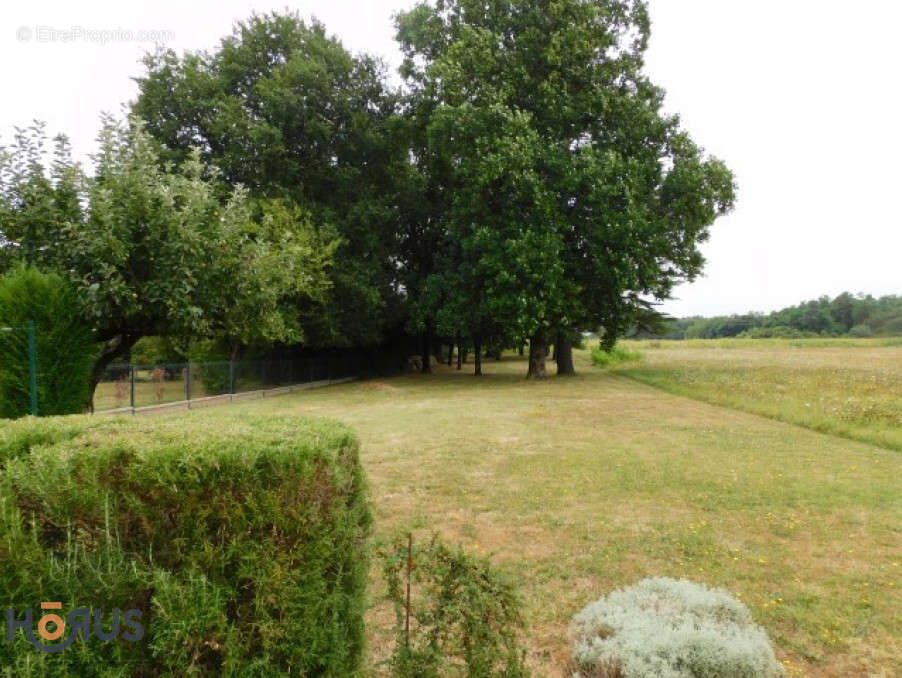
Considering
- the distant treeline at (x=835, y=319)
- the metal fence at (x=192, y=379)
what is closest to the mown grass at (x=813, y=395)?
the metal fence at (x=192, y=379)

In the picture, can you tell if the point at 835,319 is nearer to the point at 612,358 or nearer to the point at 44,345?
the point at 612,358

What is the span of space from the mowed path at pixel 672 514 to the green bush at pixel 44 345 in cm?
191

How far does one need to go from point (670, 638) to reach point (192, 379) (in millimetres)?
19475

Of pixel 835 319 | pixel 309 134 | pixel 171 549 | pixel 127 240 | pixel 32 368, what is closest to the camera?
pixel 171 549

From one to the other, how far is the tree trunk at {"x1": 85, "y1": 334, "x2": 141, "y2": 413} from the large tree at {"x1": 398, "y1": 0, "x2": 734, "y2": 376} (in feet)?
46.1

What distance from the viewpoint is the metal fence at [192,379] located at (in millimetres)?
16078

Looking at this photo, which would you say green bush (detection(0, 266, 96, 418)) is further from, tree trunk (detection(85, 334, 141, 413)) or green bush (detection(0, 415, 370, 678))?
green bush (detection(0, 415, 370, 678))

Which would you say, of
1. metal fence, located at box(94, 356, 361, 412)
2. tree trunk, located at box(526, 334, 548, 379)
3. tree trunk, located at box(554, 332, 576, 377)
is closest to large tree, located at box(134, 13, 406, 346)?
metal fence, located at box(94, 356, 361, 412)

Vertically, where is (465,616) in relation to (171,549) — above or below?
below

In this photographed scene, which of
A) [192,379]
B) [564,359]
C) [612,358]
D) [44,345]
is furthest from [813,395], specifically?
[612,358]

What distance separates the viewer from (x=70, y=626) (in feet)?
7.42

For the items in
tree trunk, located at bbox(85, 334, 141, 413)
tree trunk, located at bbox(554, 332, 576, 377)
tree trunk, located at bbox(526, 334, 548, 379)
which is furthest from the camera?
tree trunk, located at bbox(554, 332, 576, 377)

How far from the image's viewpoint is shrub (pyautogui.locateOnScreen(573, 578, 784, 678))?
254 centimetres

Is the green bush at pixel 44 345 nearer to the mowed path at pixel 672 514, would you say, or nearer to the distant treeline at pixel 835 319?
the mowed path at pixel 672 514
